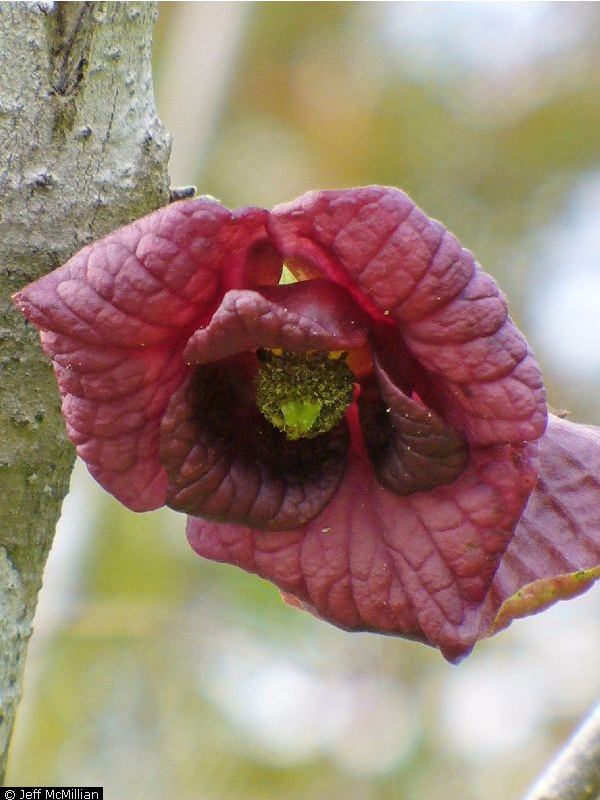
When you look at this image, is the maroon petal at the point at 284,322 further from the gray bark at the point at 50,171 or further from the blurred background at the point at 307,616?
the blurred background at the point at 307,616

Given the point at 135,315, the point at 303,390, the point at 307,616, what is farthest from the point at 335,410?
the point at 307,616

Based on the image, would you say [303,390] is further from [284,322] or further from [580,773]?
[580,773]

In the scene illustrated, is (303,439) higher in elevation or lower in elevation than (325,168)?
higher

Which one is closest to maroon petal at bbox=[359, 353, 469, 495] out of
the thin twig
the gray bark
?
the gray bark

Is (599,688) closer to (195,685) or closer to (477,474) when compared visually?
(195,685)

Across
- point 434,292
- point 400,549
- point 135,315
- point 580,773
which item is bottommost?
point 580,773

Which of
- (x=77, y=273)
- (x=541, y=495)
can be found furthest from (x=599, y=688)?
(x=77, y=273)

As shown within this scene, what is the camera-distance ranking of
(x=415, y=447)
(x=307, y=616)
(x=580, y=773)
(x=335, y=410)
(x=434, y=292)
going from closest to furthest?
(x=434, y=292) < (x=415, y=447) < (x=335, y=410) < (x=580, y=773) < (x=307, y=616)

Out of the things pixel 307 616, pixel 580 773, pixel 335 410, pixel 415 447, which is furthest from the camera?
pixel 307 616
